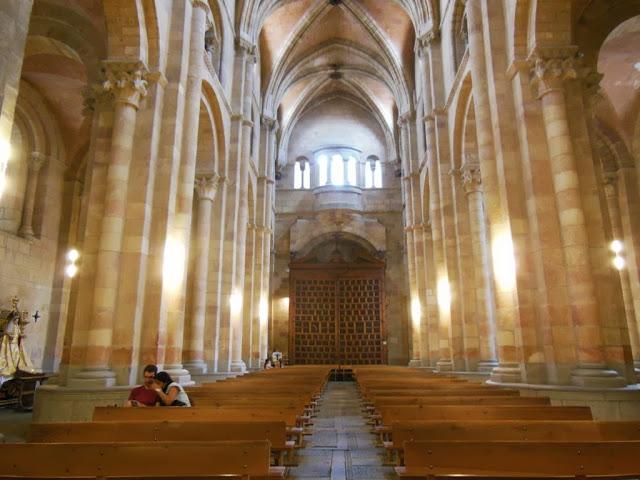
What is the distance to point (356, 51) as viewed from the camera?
2855cm

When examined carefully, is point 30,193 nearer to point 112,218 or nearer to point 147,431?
point 112,218

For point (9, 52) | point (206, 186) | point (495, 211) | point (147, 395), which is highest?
point (206, 186)

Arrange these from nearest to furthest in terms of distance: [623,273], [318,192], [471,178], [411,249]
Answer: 1. [471,178]
2. [623,273]
3. [411,249]
4. [318,192]

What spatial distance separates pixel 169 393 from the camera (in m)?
6.30

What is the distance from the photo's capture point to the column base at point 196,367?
1339 cm

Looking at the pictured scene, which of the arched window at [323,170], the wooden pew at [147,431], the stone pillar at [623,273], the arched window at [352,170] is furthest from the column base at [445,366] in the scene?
the arched window at [323,170]

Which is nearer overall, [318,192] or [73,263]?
[73,263]

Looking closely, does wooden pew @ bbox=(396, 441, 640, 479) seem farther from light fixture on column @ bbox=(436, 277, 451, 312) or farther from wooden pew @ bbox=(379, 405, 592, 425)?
light fixture on column @ bbox=(436, 277, 451, 312)

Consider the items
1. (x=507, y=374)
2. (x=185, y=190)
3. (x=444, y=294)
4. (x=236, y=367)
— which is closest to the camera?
(x=507, y=374)

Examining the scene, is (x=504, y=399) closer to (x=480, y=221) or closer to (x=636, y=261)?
(x=480, y=221)

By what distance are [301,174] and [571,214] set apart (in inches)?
993

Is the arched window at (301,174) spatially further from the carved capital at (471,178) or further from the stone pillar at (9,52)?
the stone pillar at (9,52)

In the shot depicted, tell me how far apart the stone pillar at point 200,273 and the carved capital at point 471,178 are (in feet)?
26.9

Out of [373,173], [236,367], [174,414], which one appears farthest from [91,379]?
[373,173]
